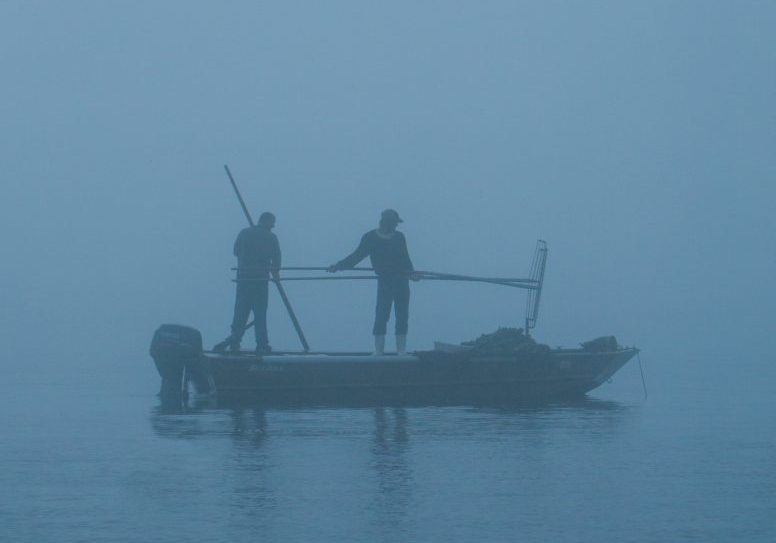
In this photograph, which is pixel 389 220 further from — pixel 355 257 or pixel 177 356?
pixel 177 356

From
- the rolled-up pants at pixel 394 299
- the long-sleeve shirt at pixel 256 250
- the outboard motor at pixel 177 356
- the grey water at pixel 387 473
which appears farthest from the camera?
the long-sleeve shirt at pixel 256 250

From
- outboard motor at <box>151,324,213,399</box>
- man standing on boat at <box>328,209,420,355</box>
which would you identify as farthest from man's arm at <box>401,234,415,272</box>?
outboard motor at <box>151,324,213,399</box>

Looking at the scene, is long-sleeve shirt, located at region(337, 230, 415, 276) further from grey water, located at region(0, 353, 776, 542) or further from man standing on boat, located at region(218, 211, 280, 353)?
grey water, located at region(0, 353, 776, 542)

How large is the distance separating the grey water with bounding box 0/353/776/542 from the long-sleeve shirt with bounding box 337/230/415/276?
1.84m

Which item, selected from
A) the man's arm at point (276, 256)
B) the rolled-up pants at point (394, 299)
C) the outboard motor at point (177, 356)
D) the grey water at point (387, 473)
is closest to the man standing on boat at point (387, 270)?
the rolled-up pants at point (394, 299)

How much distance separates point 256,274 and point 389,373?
206 cm

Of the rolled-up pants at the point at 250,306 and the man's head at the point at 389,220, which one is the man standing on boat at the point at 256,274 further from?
the man's head at the point at 389,220

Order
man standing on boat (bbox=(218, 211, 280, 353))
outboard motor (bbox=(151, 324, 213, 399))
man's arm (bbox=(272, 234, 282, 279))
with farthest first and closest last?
man's arm (bbox=(272, 234, 282, 279))
man standing on boat (bbox=(218, 211, 280, 353))
outboard motor (bbox=(151, 324, 213, 399))

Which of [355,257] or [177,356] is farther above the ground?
[355,257]

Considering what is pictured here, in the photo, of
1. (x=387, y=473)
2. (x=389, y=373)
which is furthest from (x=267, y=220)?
(x=387, y=473)

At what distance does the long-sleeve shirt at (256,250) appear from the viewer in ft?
49.1

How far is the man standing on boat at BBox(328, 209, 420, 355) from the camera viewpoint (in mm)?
14445

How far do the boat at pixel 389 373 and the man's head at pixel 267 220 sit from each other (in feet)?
5.21

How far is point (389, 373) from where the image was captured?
14125 millimetres
